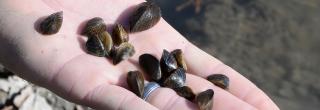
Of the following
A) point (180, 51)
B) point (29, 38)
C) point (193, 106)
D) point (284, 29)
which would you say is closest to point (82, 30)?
point (29, 38)

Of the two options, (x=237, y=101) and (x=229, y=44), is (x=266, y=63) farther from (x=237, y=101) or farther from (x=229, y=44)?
(x=237, y=101)

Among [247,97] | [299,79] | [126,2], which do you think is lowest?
[299,79]

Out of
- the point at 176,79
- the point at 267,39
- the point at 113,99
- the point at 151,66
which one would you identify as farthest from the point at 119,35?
the point at 267,39

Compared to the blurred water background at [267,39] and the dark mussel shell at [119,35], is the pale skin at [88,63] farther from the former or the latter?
the blurred water background at [267,39]

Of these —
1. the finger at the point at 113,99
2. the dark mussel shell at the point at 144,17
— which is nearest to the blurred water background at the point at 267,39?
the dark mussel shell at the point at 144,17

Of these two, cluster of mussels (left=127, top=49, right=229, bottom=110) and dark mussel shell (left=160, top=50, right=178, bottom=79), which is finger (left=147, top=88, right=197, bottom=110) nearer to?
cluster of mussels (left=127, top=49, right=229, bottom=110)
